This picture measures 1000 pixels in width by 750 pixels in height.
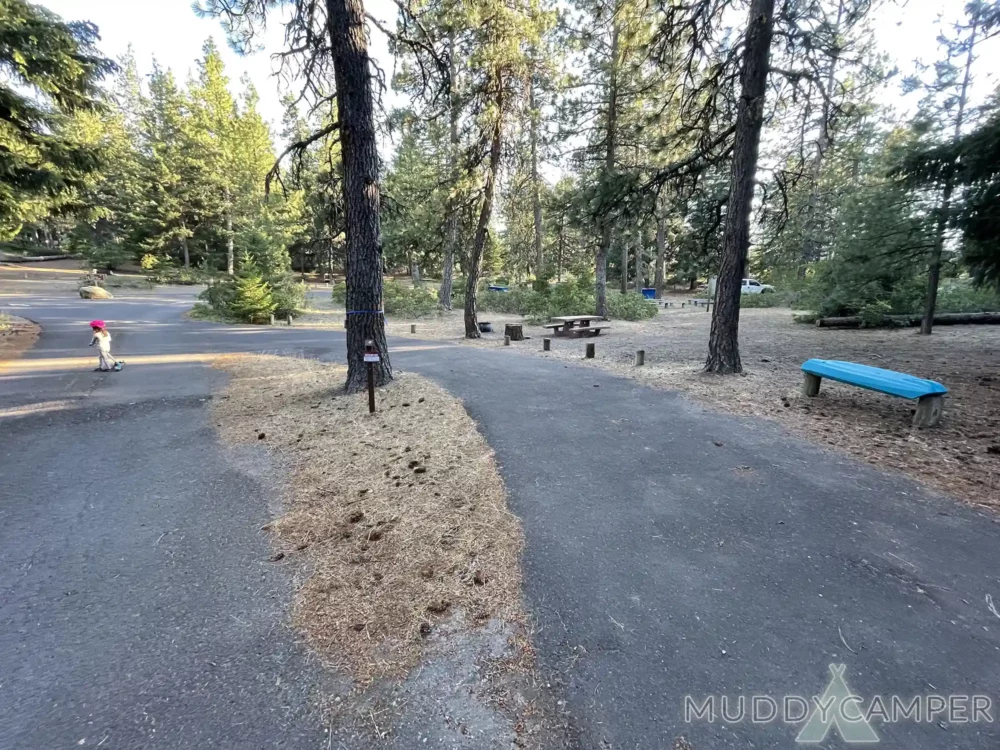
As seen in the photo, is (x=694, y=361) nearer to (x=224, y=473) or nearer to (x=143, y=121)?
(x=224, y=473)

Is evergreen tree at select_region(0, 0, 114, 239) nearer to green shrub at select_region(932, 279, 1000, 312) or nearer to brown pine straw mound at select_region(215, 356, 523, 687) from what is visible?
brown pine straw mound at select_region(215, 356, 523, 687)

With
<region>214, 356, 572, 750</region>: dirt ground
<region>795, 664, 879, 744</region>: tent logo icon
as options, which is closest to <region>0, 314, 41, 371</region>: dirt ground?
<region>214, 356, 572, 750</region>: dirt ground

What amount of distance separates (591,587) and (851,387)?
6632mm

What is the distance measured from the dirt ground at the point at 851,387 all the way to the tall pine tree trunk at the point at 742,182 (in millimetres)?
704

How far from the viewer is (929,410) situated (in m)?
5.04

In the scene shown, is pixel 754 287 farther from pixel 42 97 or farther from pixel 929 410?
pixel 42 97

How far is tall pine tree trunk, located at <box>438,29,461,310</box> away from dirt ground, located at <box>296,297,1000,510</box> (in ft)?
12.2

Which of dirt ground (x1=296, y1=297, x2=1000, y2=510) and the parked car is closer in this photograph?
dirt ground (x1=296, y1=297, x2=1000, y2=510)

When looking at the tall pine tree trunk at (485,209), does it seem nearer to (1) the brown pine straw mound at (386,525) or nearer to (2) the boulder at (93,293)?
(1) the brown pine straw mound at (386,525)

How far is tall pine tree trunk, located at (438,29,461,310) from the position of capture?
11.3 meters

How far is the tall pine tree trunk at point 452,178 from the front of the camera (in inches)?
444

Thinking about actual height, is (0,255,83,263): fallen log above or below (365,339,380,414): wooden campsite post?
above

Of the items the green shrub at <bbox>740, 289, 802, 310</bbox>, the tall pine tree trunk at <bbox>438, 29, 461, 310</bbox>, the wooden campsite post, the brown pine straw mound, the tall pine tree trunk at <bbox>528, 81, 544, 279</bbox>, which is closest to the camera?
the brown pine straw mound

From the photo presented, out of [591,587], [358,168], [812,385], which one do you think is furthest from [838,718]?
[358,168]
